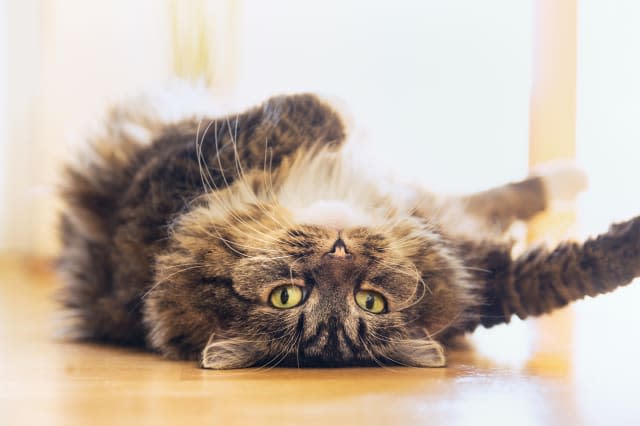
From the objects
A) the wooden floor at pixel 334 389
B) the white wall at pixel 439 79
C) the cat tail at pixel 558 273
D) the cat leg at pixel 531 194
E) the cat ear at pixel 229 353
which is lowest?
the wooden floor at pixel 334 389

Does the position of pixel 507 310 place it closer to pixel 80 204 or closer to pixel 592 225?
pixel 592 225

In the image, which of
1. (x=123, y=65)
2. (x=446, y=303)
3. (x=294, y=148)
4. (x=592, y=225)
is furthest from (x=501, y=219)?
(x=123, y=65)

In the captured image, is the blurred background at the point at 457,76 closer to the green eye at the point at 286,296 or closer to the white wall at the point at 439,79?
the white wall at the point at 439,79

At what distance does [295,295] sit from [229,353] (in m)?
0.17

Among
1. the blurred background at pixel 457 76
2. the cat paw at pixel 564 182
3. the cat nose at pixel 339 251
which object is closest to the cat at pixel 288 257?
the cat nose at pixel 339 251

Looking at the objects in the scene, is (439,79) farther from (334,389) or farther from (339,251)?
(334,389)

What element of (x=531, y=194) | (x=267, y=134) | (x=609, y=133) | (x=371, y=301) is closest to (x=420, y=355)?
(x=371, y=301)

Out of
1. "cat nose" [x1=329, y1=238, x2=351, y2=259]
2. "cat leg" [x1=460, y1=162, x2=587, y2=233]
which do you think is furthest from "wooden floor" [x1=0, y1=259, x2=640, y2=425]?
"cat leg" [x1=460, y1=162, x2=587, y2=233]

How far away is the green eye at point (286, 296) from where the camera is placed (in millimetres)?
1377

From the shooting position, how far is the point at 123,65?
358 cm

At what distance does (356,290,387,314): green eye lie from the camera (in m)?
1.39

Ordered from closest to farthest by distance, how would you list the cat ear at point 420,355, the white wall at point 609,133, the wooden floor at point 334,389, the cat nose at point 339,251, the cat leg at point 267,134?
the wooden floor at point 334,389 < the cat nose at point 339,251 < the cat ear at point 420,355 < the cat leg at point 267,134 < the white wall at point 609,133

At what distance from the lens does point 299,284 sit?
136 centimetres

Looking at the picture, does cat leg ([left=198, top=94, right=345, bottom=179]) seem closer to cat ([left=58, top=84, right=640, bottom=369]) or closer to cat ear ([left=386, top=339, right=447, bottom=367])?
cat ([left=58, top=84, right=640, bottom=369])
